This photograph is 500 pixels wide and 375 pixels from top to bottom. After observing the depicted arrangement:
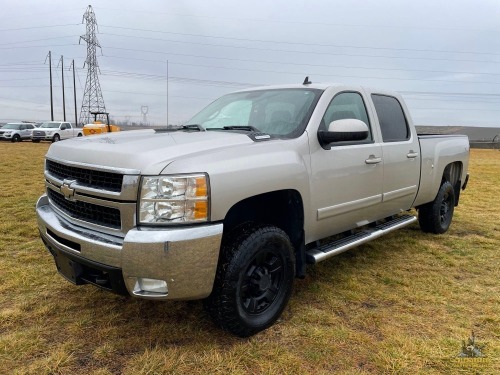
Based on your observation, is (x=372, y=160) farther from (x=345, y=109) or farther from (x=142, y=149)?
(x=142, y=149)

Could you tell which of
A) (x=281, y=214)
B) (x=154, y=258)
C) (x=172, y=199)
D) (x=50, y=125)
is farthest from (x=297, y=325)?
(x=50, y=125)

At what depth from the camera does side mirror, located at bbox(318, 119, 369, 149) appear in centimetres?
322

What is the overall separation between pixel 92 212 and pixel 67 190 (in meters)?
0.26

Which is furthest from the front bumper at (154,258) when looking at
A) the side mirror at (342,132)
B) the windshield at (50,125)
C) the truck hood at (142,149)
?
the windshield at (50,125)

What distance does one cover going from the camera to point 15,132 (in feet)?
90.9

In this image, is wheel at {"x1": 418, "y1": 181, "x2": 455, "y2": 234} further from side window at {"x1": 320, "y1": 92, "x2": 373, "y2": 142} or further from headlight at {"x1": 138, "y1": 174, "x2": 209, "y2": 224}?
headlight at {"x1": 138, "y1": 174, "x2": 209, "y2": 224}

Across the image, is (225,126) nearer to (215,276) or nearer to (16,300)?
(215,276)

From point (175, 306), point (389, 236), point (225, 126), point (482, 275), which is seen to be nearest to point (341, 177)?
point (225, 126)

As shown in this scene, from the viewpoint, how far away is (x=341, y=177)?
348cm

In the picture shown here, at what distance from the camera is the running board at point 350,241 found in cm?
332

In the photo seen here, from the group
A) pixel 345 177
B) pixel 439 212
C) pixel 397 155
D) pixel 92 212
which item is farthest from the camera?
pixel 439 212

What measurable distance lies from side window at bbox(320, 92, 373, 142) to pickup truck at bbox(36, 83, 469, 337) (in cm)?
1

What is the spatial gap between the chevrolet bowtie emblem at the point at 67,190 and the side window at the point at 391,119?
2.94m

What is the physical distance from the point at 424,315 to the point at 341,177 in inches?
50.0
